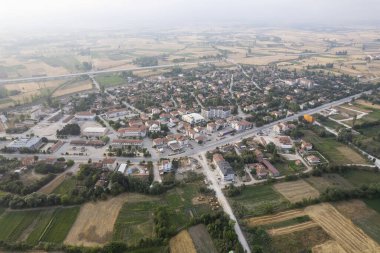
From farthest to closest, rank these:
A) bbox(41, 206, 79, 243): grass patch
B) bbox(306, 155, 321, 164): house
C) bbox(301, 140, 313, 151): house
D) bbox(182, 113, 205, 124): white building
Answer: bbox(182, 113, 205, 124): white building
bbox(301, 140, 313, 151): house
bbox(306, 155, 321, 164): house
bbox(41, 206, 79, 243): grass patch

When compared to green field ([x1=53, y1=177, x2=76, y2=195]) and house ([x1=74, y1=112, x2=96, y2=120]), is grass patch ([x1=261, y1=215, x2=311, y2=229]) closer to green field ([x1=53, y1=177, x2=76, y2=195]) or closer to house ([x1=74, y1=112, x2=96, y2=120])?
green field ([x1=53, y1=177, x2=76, y2=195])

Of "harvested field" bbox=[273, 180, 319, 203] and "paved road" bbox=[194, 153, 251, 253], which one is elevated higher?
"paved road" bbox=[194, 153, 251, 253]

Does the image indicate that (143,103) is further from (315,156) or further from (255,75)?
(255,75)

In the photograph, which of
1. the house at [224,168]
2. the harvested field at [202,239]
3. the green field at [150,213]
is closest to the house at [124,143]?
the house at [224,168]

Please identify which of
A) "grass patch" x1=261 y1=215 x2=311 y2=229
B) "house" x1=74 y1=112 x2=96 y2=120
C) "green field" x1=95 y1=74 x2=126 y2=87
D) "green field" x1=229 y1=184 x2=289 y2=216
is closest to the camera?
"grass patch" x1=261 y1=215 x2=311 y2=229

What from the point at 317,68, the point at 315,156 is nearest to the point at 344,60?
the point at 317,68

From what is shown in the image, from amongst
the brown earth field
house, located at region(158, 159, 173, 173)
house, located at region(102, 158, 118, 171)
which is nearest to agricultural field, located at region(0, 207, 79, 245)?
the brown earth field

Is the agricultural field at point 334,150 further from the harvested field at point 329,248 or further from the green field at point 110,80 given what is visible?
the green field at point 110,80
